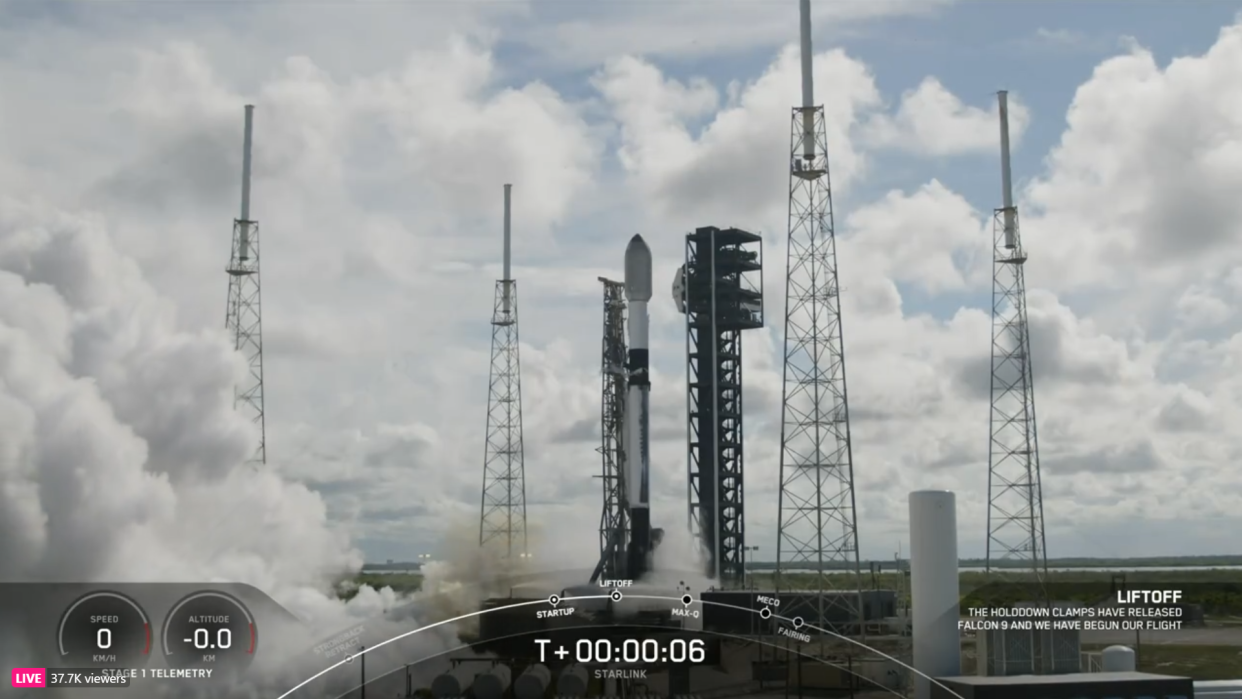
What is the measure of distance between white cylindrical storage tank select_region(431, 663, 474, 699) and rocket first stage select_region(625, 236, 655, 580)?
2418cm

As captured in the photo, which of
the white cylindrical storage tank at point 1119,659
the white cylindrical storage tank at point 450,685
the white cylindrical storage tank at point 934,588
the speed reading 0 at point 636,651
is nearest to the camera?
the white cylindrical storage tank at point 934,588

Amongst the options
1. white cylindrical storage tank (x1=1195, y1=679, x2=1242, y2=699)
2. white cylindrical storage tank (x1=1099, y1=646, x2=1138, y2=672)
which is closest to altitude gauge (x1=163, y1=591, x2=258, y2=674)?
white cylindrical storage tank (x1=1099, y1=646, x2=1138, y2=672)

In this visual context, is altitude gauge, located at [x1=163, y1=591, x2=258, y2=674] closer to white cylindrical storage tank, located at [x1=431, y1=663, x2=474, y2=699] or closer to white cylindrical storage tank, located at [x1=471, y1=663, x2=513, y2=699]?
white cylindrical storage tank, located at [x1=431, y1=663, x2=474, y2=699]

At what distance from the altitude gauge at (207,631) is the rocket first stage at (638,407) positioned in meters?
28.3

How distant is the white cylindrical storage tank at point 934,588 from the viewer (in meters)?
28.5

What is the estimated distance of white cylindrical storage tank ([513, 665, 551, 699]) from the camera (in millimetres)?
32156

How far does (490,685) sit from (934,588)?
40.3 ft

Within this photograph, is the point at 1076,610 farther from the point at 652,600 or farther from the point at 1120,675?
the point at 652,600

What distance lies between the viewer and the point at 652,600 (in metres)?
50.9

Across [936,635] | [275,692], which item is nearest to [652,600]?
[275,692]

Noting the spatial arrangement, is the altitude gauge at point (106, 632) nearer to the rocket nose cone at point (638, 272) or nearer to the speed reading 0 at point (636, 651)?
the speed reading 0 at point (636, 651)

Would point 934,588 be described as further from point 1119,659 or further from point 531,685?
point 531,685

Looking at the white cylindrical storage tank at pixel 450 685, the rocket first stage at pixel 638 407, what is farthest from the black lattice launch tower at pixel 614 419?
the white cylindrical storage tank at pixel 450 685

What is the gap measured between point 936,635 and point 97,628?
66.8ft
